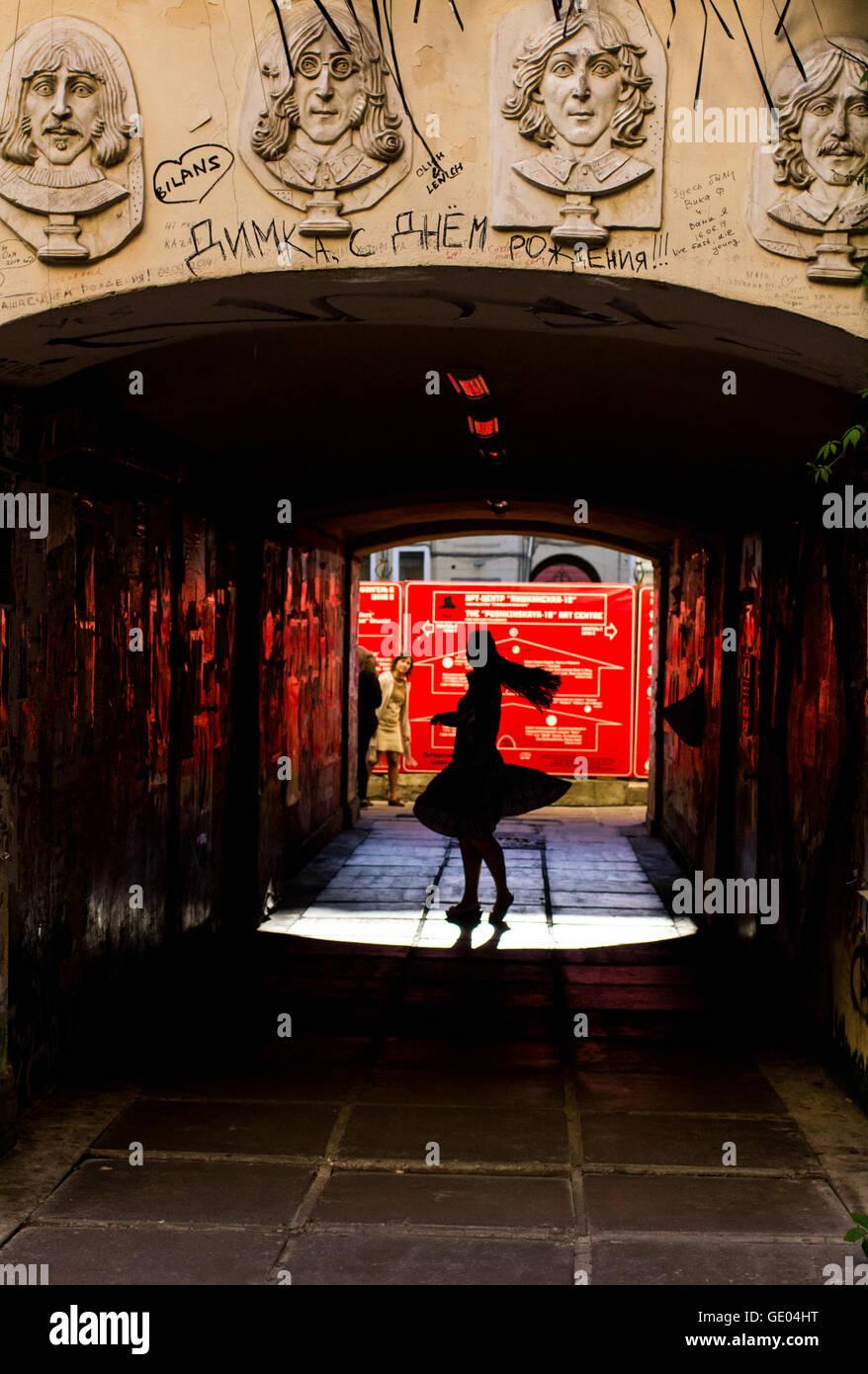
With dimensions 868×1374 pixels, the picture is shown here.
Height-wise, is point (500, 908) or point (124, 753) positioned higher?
point (124, 753)

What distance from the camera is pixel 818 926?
6.22 metres

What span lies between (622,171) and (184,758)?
437 centimetres

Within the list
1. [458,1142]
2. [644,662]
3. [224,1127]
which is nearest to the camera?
[458,1142]

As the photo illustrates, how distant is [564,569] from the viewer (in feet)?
95.9

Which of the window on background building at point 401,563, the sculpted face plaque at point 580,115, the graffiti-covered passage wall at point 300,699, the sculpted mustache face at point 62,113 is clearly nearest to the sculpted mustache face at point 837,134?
the sculpted face plaque at point 580,115

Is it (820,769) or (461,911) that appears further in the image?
(461,911)

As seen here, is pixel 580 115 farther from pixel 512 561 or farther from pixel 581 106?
pixel 512 561

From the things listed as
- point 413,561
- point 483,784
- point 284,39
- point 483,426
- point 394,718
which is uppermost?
point 413,561

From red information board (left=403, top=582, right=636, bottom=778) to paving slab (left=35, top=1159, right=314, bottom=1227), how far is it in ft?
38.0

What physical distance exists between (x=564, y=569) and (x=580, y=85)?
81.9 feet

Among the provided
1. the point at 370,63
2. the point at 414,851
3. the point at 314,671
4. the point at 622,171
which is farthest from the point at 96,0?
the point at 414,851

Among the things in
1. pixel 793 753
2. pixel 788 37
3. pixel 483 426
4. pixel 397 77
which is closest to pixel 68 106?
pixel 397 77

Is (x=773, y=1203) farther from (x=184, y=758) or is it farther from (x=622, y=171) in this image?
(x=184, y=758)

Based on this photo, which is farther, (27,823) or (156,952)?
(156,952)
